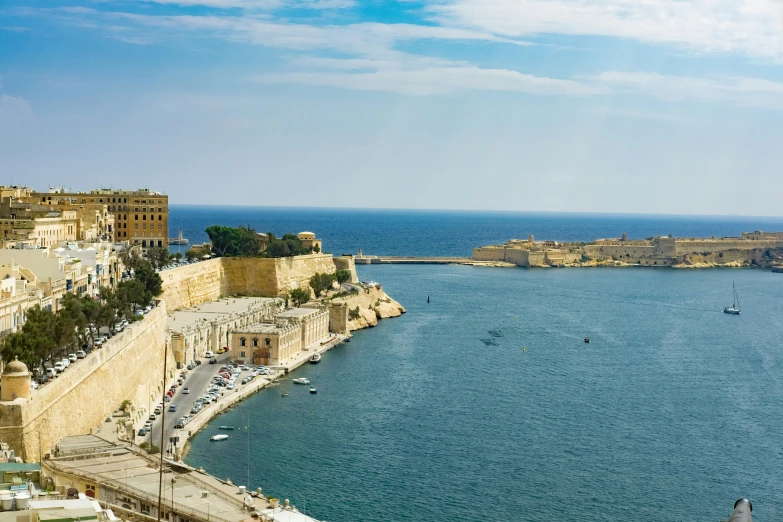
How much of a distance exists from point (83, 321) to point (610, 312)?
41.9 meters

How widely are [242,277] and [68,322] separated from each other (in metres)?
28.7

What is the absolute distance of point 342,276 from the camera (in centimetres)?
6272

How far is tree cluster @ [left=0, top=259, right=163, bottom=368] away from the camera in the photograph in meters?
24.0

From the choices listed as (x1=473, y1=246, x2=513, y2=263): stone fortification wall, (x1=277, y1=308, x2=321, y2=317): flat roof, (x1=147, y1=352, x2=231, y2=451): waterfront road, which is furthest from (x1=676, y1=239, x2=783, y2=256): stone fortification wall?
(x1=147, y1=352, x2=231, y2=451): waterfront road

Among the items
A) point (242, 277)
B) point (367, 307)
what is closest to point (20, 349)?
point (242, 277)

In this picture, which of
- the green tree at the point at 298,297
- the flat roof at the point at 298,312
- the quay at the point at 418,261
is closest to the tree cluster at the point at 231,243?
the green tree at the point at 298,297

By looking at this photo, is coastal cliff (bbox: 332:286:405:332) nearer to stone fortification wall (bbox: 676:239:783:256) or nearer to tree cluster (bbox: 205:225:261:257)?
tree cluster (bbox: 205:225:261:257)

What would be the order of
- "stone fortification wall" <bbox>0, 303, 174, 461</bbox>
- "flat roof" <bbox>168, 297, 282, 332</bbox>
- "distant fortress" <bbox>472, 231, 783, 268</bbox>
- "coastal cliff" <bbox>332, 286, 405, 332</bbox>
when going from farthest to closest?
"distant fortress" <bbox>472, 231, 783, 268</bbox> < "coastal cliff" <bbox>332, 286, 405, 332</bbox> < "flat roof" <bbox>168, 297, 282, 332</bbox> < "stone fortification wall" <bbox>0, 303, 174, 461</bbox>

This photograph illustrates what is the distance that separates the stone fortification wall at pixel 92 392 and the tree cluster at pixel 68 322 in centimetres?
109

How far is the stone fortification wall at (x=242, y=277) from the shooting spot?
49500mm

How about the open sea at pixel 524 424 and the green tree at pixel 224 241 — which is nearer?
the open sea at pixel 524 424

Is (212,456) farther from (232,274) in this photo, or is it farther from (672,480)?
(232,274)

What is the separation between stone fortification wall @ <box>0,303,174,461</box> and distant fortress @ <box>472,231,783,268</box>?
233ft

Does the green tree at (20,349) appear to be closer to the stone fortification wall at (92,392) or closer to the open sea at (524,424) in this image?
the stone fortification wall at (92,392)
